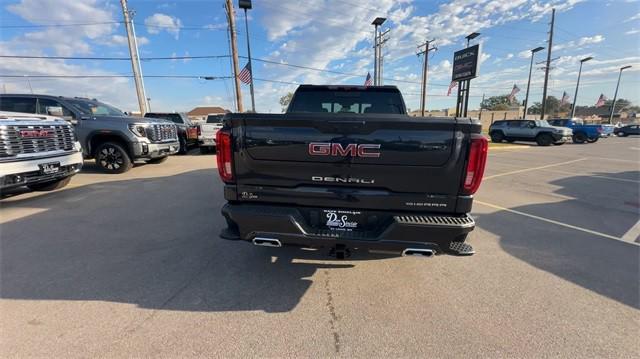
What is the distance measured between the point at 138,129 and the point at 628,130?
5505 cm

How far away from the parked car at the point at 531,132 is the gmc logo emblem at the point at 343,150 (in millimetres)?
24095

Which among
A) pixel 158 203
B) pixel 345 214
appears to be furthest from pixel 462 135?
pixel 158 203

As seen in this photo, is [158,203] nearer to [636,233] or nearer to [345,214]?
[345,214]

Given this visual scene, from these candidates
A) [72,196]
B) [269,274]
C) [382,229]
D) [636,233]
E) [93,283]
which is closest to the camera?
[382,229]

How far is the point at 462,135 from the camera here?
2193 mm

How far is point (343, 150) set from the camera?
2299 millimetres

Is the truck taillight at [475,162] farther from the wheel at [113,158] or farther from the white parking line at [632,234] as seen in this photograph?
the wheel at [113,158]

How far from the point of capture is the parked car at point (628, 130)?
119 feet

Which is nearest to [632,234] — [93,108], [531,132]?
[93,108]

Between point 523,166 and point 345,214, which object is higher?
point 345,214

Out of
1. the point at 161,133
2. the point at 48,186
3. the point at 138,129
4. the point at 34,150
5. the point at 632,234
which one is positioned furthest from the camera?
the point at 161,133

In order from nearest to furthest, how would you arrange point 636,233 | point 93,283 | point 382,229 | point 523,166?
point 382,229
point 93,283
point 636,233
point 523,166

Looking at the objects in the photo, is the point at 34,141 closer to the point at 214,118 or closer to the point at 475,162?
the point at 475,162

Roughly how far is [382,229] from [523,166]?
36.4 ft
